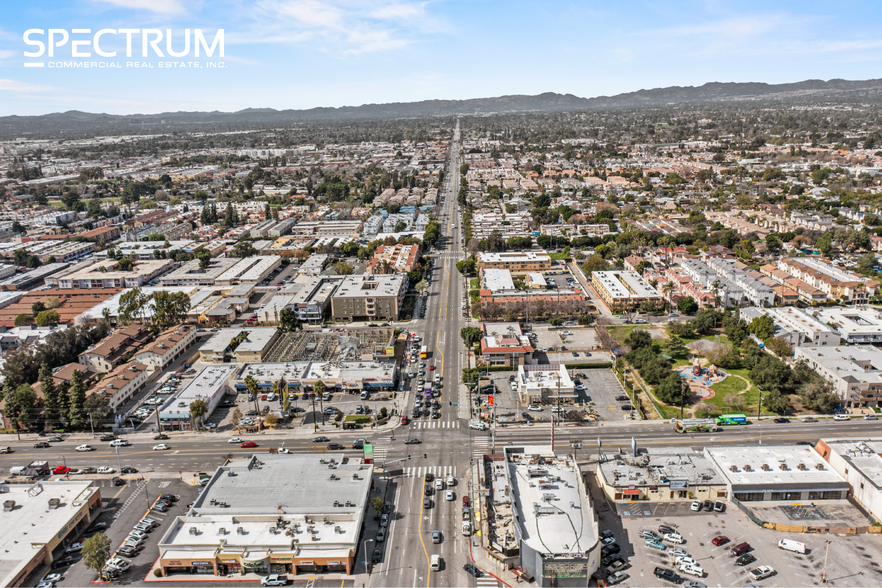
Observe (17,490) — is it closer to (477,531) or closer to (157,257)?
(477,531)

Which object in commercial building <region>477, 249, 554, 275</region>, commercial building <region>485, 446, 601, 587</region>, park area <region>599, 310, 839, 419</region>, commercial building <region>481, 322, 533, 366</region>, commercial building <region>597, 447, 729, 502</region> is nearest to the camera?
commercial building <region>485, 446, 601, 587</region>

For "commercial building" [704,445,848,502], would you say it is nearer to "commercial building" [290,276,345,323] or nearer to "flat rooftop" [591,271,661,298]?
"flat rooftop" [591,271,661,298]

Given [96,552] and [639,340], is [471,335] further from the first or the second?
[96,552]

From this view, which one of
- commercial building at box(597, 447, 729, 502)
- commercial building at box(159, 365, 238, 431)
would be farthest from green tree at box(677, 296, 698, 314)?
commercial building at box(159, 365, 238, 431)

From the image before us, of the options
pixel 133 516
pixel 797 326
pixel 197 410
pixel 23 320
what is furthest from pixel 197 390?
pixel 797 326

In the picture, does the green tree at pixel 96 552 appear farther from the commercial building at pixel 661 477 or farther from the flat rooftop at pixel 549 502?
the commercial building at pixel 661 477

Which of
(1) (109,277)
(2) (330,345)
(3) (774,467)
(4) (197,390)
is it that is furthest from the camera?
(1) (109,277)
